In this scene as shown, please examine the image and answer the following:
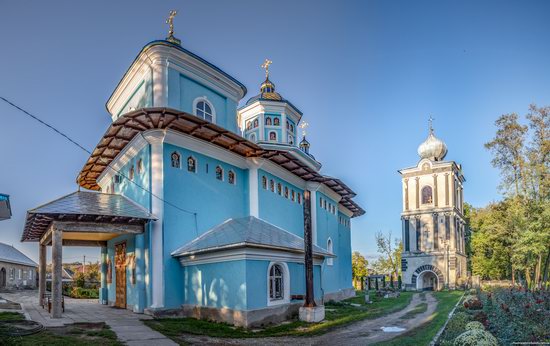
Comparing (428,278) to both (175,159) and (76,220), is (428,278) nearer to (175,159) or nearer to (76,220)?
A: (175,159)

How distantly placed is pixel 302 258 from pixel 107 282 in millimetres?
9441

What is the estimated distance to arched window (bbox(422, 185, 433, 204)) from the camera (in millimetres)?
44938

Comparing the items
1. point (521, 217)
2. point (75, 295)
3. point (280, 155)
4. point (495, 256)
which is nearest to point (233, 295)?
point (280, 155)

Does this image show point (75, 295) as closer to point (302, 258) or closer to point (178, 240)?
point (178, 240)

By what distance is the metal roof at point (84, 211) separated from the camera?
13375 millimetres

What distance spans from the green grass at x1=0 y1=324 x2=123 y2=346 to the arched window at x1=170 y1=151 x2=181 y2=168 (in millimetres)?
6357

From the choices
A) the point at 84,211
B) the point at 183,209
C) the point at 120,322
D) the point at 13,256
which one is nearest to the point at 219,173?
the point at 183,209

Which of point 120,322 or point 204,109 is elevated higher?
point 204,109

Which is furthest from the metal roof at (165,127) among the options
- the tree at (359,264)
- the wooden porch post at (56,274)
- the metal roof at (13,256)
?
the tree at (359,264)

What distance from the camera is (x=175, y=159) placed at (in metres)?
16.1

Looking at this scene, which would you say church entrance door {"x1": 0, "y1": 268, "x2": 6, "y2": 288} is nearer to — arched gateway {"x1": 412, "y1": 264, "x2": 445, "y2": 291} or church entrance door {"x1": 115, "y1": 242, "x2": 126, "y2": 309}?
church entrance door {"x1": 115, "y1": 242, "x2": 126, "y2": 309}

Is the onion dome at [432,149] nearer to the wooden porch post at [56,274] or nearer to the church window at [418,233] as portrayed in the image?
the church window at [418,233]

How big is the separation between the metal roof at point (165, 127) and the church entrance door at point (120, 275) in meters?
4.06

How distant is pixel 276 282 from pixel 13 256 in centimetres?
3850
